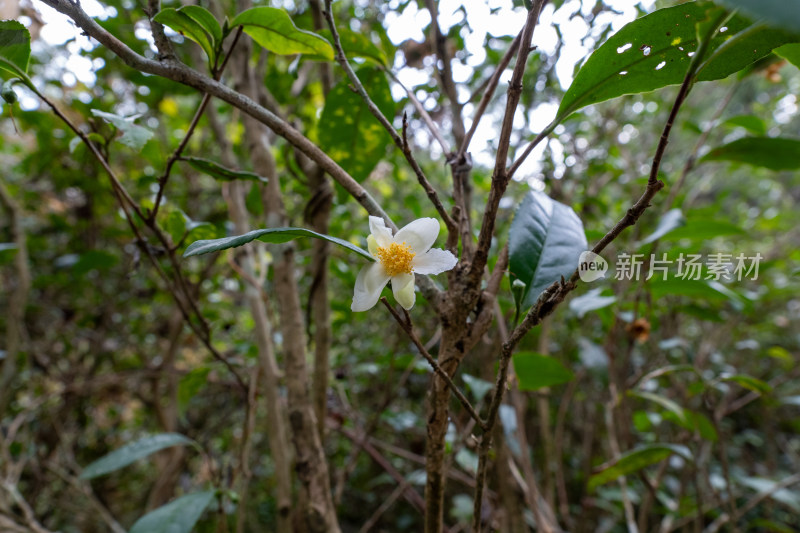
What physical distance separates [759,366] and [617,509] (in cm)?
117

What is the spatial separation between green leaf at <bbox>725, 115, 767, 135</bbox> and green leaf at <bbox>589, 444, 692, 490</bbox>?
2.05 ft

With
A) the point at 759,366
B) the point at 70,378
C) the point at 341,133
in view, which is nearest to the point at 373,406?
the point at 70,378

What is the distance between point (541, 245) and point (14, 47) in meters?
0.50

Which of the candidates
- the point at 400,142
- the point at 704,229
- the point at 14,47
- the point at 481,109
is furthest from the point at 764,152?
the point at 14,47

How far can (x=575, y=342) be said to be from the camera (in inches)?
59.2

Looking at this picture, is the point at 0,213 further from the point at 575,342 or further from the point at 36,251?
the point at 575,342

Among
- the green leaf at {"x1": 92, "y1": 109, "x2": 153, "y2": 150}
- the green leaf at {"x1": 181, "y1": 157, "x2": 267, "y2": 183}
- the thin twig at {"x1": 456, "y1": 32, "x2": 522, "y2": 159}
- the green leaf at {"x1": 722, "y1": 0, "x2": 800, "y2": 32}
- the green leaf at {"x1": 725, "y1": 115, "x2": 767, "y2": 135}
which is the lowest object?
the green leaf at {"x1": 181, "y1": 157, "x2": 267, "y2": 183}

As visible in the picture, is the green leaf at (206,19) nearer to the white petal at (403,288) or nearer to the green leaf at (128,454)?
the white petal at (403,288)

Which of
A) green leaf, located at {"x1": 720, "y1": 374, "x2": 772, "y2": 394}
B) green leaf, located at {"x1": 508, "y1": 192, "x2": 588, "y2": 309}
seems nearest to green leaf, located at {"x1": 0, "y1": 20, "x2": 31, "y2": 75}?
green leaf, located at {"x1": 508, "y1": 192, "x2": 588, "y2": 309}

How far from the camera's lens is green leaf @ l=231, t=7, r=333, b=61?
41 centimetres

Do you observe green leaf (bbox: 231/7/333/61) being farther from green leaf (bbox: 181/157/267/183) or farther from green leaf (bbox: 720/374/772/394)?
green leaf (bbox: 720/374/772/394)

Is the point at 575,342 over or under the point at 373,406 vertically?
over

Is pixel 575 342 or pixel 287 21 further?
pixel 575 342

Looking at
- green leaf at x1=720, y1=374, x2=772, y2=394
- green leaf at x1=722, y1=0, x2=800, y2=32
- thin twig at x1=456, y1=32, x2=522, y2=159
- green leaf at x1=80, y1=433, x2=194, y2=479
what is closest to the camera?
green leaf at x1=722, y1=0, x2=800, y2=32
